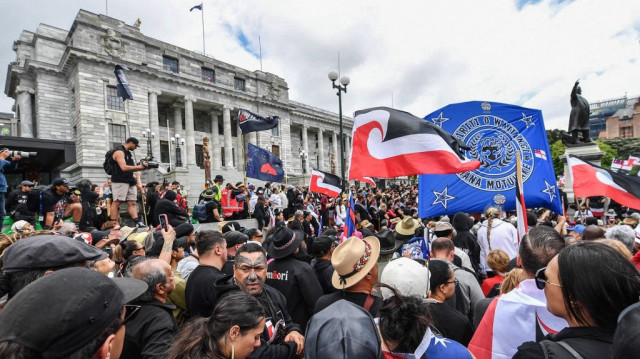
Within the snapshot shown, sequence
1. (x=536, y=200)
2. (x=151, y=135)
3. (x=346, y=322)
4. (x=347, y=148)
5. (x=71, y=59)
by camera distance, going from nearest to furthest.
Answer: (x=346, y=322) → (x=536, y=200) → (x=71, y=59) → (x=151, y=135) → (x=347, y=148)

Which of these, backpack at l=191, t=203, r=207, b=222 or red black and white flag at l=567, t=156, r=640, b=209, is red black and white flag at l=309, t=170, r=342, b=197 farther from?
red black and white flag at l=567, t=156, r=640, b=209

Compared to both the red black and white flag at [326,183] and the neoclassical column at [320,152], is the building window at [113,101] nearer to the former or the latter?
the red black and white flag at [326,183]

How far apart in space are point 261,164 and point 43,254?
424 inches

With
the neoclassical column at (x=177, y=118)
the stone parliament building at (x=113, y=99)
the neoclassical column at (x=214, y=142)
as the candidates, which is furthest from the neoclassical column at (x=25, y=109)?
the neoclassical column at (x=214, y=142)

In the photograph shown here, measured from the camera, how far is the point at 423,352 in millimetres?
1641

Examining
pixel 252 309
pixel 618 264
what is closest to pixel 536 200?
pixel 618 264

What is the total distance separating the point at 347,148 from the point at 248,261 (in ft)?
203

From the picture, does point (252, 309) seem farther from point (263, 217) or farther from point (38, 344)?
point (263, 217)

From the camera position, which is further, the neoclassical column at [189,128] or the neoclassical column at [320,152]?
the neoclassical column at [320,152]

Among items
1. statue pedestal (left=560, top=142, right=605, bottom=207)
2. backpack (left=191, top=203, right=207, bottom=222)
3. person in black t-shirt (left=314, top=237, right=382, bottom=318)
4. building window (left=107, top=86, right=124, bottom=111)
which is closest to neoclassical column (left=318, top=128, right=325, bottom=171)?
building window (left=107, top=86, right=124, bottom=111)

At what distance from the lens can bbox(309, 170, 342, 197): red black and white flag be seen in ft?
34.5

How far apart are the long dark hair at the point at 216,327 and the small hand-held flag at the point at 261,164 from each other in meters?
11.1

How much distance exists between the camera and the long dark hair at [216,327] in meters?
1.64

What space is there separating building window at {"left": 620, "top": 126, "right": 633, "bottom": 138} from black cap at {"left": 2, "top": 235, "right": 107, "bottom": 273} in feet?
345
